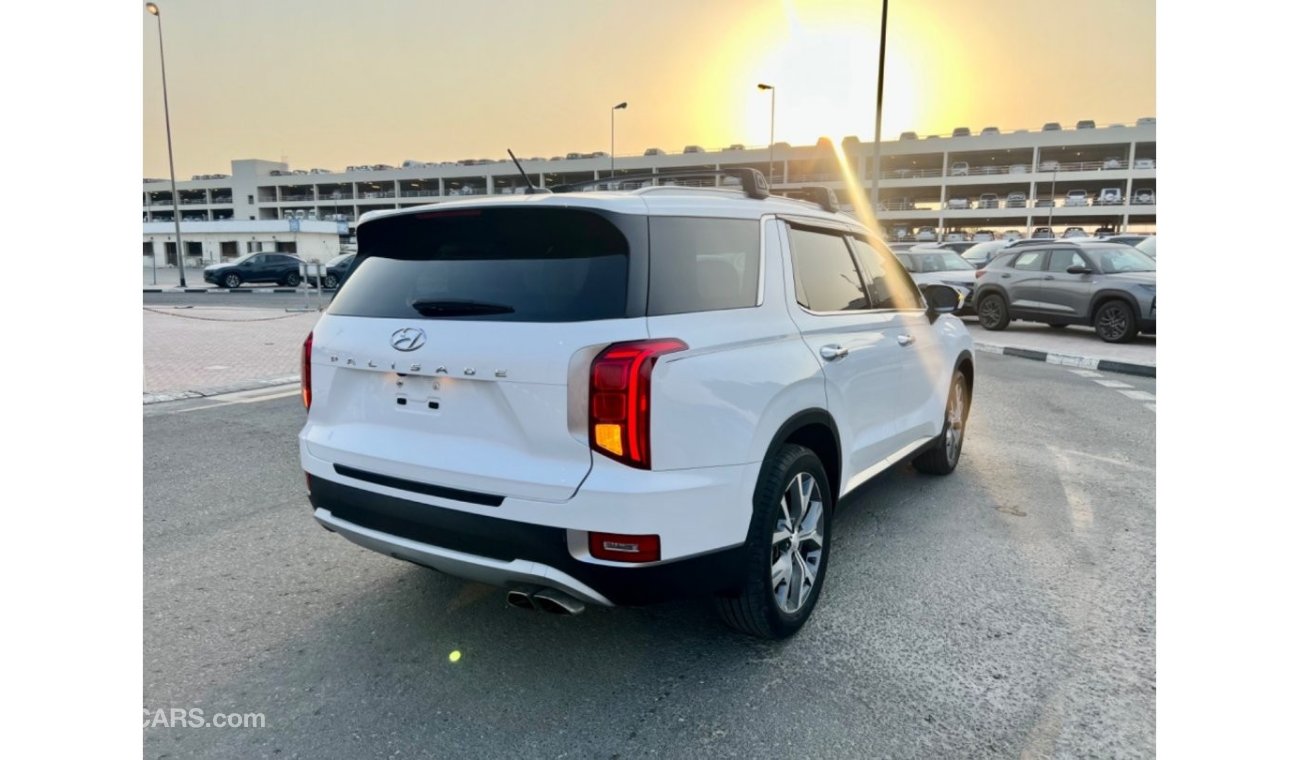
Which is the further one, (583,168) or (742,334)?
(583,168)

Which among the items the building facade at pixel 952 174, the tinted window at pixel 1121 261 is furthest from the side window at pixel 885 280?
the building facade at pixel 952 174

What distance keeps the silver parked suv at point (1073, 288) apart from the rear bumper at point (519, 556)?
13.3 meters

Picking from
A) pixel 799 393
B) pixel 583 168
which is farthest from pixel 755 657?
pixel 583 168

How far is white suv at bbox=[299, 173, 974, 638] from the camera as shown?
8.32 feet

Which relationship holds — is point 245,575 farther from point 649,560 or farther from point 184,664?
point 649,560

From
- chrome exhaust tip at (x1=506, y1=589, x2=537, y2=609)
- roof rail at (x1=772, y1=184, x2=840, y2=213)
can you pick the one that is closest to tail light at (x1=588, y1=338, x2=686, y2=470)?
chrome exhaust tip at (x1=506, y1=589, x2=537, y2=609)

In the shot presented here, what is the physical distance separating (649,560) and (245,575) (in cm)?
241

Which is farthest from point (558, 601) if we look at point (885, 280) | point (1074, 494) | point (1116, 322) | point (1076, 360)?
point (1116, 322)

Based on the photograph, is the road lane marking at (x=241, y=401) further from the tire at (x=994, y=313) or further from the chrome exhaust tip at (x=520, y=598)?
the tire at (x=994, y=313)

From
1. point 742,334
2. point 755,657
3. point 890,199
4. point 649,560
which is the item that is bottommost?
point 755,657

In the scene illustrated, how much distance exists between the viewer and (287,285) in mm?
34688

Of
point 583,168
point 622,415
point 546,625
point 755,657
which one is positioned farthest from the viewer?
point 583,168

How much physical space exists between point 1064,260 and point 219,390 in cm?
1410

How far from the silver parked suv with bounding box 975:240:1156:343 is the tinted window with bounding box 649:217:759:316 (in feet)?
41.6
